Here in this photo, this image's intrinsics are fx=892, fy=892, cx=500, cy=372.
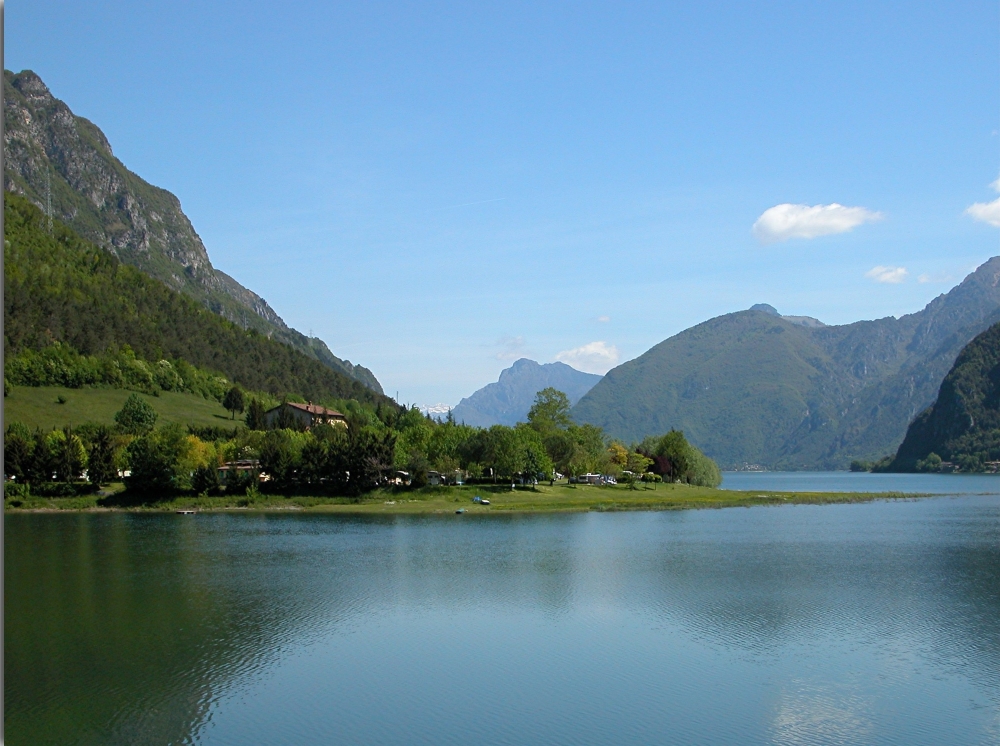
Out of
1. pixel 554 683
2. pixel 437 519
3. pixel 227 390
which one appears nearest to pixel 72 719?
pixel 554 683

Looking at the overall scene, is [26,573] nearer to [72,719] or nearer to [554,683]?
[72,719]

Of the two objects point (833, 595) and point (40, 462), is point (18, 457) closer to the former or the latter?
point (40, 462)

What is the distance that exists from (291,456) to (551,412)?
57855 mm

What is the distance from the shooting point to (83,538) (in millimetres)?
72688

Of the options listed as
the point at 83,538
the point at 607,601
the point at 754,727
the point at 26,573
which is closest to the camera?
the point at 754,727

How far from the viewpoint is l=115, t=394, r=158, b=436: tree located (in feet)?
454

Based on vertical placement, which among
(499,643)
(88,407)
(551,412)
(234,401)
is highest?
(234,401)

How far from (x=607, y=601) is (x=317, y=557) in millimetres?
24315

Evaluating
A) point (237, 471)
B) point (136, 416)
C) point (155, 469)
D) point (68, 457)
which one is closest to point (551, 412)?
point (237, 471)

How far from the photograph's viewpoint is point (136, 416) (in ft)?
464

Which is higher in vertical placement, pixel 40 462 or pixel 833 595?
pixel 40 462

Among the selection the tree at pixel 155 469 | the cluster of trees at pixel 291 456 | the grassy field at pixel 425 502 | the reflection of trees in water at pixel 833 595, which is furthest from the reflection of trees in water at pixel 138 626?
the cluster of trees at pixel 291 456

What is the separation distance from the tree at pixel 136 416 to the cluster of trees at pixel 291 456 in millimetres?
167

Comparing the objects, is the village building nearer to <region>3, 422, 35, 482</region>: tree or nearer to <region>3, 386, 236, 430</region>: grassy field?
<region>3, 386, 236, 430</region>: grassy field
